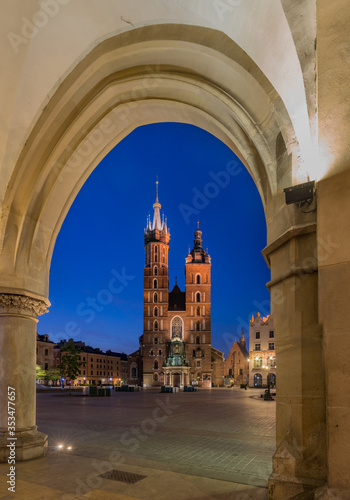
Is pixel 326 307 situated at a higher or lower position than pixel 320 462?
higher

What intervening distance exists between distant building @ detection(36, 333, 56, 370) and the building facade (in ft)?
96.4

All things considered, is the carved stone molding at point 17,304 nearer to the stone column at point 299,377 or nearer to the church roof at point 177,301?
the stone column at point 299,377

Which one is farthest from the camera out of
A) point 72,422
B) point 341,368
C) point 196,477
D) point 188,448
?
point 72,422

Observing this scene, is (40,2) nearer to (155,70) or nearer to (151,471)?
(155,70)

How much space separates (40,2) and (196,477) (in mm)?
7801

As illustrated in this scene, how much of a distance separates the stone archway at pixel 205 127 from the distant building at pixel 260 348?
59.6 metres

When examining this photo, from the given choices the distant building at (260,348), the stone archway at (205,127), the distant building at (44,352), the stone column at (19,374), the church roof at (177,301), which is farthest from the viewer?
the distant building at (44,352)

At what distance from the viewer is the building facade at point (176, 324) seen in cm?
7781

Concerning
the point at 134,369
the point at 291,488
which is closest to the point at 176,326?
the point at 134,369

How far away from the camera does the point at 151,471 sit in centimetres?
689

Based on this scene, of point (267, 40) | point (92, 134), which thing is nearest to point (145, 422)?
point (92, 134)

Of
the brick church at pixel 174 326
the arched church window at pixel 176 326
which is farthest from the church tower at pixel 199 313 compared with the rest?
the arched church window at pixel 176 326

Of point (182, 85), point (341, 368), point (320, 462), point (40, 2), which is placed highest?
point (40, 2)

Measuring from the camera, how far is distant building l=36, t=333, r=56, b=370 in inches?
3728
